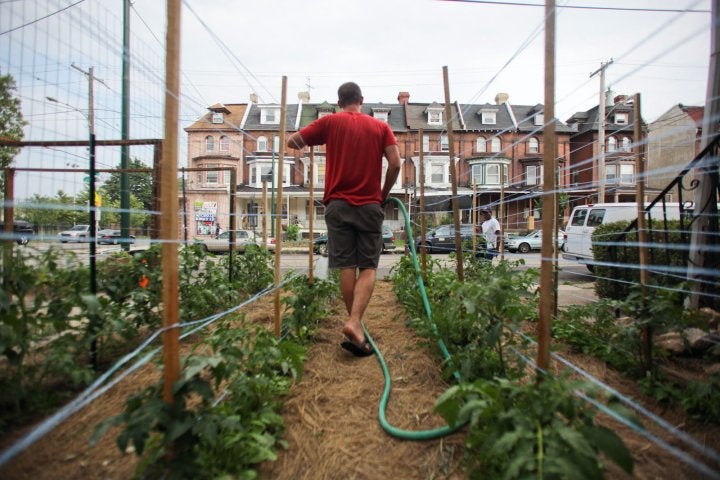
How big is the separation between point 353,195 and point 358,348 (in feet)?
3.60

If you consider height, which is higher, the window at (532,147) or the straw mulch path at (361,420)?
the window at (532,147)

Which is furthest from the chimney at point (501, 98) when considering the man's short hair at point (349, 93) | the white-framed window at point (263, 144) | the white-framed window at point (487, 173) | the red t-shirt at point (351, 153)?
the red t-shirt at point (351, 153)

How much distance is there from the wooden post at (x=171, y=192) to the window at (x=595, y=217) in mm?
10679

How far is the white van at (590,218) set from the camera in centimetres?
845

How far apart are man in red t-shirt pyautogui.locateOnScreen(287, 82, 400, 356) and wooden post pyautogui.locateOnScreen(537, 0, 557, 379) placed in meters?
1.15

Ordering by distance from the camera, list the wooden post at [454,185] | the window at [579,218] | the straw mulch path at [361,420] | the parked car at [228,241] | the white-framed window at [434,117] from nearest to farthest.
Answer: the straw mulch path at [361,420] < the wooden post at [454,185] < the parked car at [228,241] < the window at [579,218] < the white-framed window at [434,117]

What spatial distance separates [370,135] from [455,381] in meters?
1.79

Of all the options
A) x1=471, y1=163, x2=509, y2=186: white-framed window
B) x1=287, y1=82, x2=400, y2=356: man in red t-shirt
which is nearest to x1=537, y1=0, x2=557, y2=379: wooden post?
x1=287, y1=82, x2=400, y2=356: man in red t-shirt

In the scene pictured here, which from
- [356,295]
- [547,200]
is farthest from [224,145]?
[547,200]

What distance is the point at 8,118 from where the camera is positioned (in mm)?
2150

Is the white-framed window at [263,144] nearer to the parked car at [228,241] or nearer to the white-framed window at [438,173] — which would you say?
the white-framed window at [438,173]

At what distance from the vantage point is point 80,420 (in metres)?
1.85

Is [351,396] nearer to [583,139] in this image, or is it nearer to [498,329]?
[498,329]

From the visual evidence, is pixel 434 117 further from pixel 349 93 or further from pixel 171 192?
pixel 171 192
